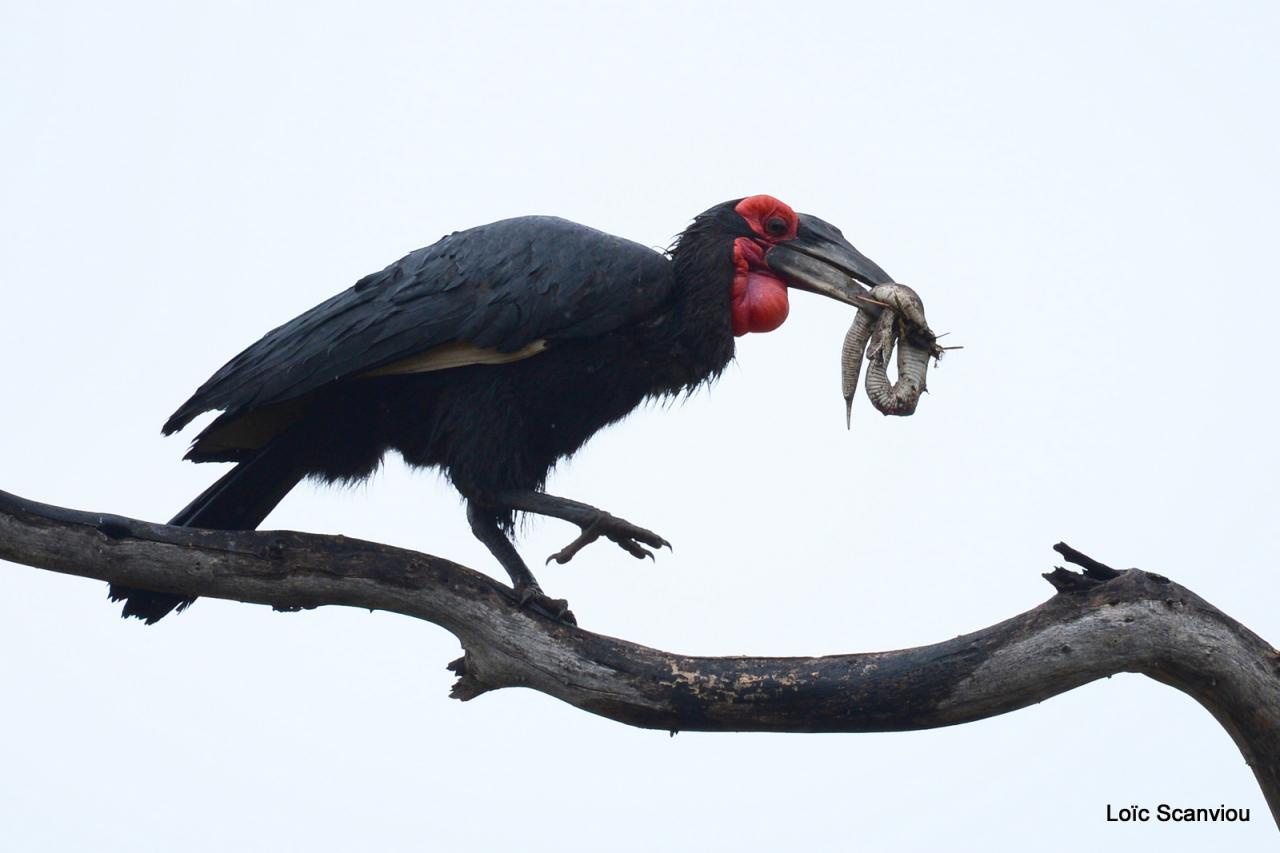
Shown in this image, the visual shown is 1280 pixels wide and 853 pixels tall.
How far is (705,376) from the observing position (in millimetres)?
4977

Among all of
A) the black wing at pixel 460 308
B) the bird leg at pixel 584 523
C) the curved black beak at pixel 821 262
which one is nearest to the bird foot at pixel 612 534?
the bird leg at pixel 584 523

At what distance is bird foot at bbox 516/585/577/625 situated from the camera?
4246mm

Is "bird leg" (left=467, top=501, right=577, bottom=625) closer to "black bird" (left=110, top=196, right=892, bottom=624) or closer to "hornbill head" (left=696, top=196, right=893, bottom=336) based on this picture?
"black bird" (left=110, top=196, right=892, bottom=624)

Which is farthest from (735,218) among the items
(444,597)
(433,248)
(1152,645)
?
(1152,645)

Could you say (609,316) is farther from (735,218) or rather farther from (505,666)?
(505,666)

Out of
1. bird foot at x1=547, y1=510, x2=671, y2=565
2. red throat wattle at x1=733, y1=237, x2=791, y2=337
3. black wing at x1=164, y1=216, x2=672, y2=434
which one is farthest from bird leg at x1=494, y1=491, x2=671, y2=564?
red throat wattle at x1=733, y1=237, x2=791, y2=337

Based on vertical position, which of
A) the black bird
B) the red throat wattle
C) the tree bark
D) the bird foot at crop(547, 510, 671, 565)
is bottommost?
the tree bark

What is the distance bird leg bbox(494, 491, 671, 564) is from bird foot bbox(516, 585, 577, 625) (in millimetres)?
151

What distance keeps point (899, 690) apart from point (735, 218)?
6.44ft

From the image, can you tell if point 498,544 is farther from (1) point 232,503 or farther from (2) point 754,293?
(2) point 754,293

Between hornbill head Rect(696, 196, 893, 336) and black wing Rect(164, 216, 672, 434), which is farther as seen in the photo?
hornbill head Rect(696, 196, 893, 336)

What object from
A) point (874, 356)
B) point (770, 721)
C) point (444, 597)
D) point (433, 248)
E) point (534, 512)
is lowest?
point (770, 721)

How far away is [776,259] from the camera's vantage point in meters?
5.09

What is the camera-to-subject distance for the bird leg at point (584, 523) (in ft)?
14.6
